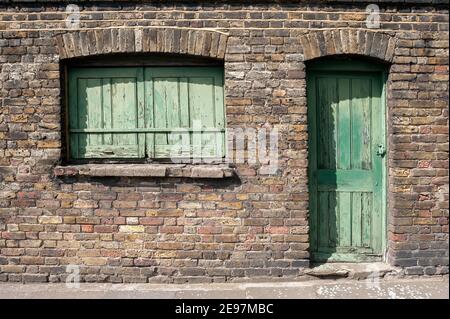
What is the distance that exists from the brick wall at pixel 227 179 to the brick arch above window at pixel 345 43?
15mm

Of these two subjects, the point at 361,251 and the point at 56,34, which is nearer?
the point at 56,34

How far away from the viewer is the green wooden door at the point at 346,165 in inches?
176

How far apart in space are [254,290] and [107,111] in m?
2.44

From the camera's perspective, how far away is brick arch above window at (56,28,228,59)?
426 cm

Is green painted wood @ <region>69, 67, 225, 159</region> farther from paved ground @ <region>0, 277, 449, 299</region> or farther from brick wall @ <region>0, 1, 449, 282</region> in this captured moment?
paved ground @ <region>0, 277, 449, 299</region>

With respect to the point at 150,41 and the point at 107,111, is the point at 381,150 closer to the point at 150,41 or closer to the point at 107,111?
the point at 150,41

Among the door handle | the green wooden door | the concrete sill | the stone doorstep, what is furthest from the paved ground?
the door handle

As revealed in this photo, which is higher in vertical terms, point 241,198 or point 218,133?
point 218,133

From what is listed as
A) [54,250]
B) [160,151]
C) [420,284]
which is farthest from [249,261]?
[54,250]

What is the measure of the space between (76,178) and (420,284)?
149 inches

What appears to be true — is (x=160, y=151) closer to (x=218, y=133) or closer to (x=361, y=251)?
(x=218, y=133)

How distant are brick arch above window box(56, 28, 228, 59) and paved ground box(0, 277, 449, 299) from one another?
241cm

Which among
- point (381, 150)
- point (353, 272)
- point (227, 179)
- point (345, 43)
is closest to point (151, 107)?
point (227, 179)

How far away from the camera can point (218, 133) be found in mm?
4473
